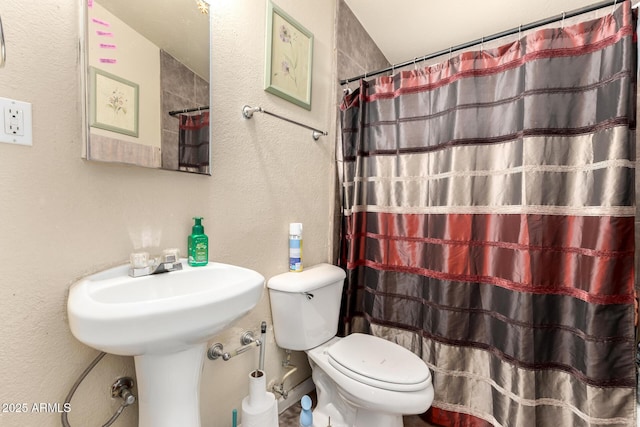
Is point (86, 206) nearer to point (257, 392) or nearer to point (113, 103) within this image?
point (113, 103)

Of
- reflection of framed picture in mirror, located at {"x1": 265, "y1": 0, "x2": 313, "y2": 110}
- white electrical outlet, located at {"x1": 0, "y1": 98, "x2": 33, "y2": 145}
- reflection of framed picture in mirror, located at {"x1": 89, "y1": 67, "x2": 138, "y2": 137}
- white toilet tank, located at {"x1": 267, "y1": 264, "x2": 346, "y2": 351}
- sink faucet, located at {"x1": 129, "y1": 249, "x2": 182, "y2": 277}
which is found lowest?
white toilet tank, located at {"x1": 267, "y1": 264, "x2": 346, "y2": 351}

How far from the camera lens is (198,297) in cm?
64

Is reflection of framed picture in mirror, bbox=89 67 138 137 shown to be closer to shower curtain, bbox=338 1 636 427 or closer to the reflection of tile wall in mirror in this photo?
the reflection of tile wall in mirror

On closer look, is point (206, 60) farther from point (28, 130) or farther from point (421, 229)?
point (421, 229)

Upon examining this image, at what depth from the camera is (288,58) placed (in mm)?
1309

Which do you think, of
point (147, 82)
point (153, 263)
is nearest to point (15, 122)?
point (147, 82)

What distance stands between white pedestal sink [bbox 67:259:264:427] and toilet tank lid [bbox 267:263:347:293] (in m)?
0.36

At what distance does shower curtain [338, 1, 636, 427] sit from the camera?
38.4 inches

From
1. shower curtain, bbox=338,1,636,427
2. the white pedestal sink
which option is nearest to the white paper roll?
the white pedestal sink

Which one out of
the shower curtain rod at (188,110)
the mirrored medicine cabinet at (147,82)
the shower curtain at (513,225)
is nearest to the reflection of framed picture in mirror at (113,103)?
the mirrored medicine cabinet at (147,82)

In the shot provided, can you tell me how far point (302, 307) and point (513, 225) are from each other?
3.19 feet

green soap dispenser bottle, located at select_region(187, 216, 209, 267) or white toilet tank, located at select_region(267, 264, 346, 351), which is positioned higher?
green soap dispenser bottle, located at select_region(187, 216, 209, 267)

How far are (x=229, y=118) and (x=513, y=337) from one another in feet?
4.78

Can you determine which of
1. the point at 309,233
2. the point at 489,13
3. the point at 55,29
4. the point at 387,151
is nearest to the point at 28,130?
the point at 55,29
